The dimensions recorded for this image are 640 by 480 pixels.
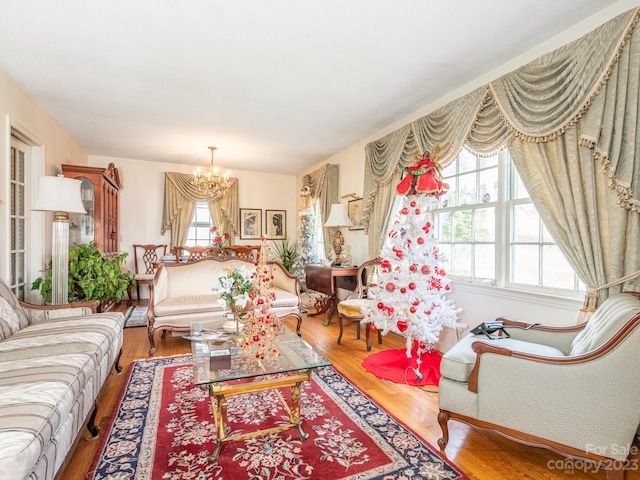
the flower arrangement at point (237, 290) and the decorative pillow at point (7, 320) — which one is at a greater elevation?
the flower arrangement at point (237, 290)

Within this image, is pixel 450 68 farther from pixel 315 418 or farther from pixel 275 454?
pixel 275 454

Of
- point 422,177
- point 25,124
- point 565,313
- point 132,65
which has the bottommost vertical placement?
point 565,313

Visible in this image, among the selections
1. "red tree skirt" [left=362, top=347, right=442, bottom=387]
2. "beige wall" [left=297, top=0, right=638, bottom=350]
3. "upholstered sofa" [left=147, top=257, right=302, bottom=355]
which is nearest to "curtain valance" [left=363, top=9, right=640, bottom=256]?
"beige wall" [left=297, top=0, right=638, bottom=350]

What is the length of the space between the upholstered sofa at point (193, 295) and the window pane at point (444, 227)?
187 cm

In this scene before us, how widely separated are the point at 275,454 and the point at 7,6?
10.7 feet

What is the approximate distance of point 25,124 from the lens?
347 centimetres

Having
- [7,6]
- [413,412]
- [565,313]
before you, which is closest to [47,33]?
[7,6]

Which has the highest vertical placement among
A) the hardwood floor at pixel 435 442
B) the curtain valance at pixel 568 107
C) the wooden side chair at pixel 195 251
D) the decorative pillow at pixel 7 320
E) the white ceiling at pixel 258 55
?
the white ceiling at pixel 258 55

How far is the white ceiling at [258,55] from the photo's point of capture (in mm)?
2201

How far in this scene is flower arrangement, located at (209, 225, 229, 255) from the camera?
19.1 feet

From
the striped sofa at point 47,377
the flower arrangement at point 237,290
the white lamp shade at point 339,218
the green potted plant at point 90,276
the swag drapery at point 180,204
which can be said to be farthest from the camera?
the swag drapery at point 180,204

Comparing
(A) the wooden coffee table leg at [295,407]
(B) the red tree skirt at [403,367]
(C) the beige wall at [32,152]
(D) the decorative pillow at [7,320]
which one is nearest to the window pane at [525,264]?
(B) the red tree skirt at [403,367]

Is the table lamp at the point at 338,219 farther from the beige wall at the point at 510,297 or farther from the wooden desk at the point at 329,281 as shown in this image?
the beige wall at the point at 510,297

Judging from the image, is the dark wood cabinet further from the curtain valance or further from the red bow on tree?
the curtain valance
